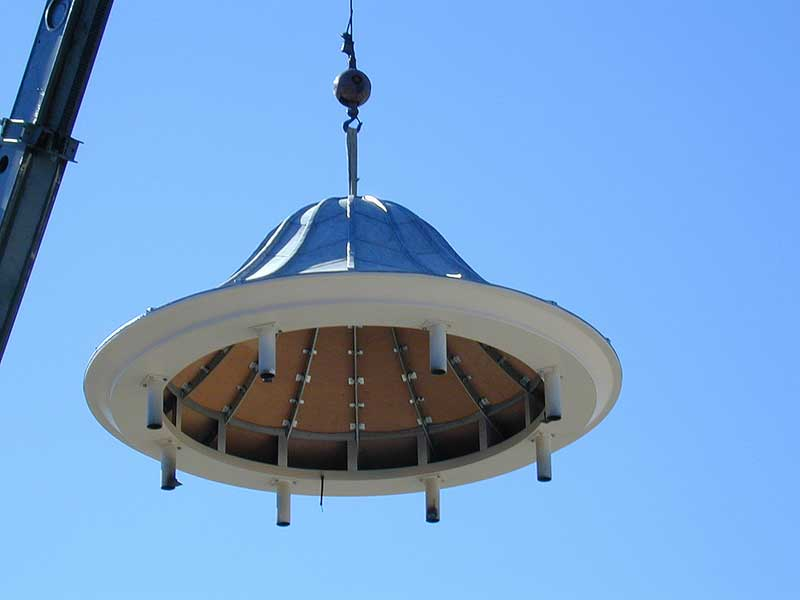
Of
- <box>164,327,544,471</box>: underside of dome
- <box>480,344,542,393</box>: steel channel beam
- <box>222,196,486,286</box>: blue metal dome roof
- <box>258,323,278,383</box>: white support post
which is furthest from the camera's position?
<box>164,327,544,471</box>: underside of dome

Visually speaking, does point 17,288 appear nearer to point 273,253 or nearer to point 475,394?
point 273,253

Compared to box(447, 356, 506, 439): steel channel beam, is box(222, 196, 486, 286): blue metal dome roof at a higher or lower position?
higher

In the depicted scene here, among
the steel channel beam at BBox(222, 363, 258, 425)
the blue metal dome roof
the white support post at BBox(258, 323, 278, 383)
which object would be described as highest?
the blue metal dome roof

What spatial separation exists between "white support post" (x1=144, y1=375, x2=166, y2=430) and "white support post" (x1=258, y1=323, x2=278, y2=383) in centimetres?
201

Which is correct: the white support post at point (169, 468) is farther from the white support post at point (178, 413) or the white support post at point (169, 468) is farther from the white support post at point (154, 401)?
the white support post at point (154, 401)

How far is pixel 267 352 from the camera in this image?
1089 inches

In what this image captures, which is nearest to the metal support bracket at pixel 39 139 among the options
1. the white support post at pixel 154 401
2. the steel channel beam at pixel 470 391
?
the white support post at pixel 154 401

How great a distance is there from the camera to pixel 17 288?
24297 millimetres

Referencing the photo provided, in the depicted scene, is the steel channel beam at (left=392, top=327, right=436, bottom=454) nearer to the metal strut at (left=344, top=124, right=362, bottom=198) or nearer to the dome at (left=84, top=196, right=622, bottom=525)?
the dome at (left=84, top=196, right=622, bottom=525)

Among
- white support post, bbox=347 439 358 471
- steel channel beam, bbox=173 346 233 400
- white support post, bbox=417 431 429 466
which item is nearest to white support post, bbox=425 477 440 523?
white support post, bbox=417 431 429 466

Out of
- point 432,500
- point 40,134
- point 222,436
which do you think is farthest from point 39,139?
point 432,500

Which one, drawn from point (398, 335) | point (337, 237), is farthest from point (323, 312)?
point (398, 335)

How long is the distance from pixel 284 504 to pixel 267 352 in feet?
15.6

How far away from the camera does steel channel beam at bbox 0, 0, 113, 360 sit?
24.3 metres
